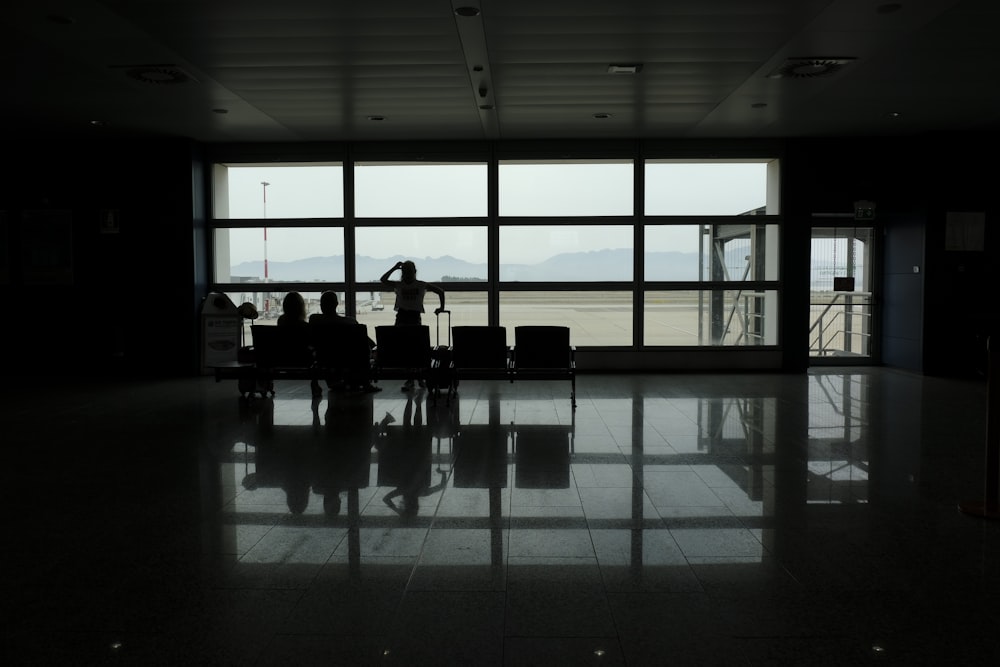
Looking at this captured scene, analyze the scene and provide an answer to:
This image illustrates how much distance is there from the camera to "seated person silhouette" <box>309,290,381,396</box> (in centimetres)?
795

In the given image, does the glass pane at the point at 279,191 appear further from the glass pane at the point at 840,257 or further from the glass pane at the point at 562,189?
the glass pane at the point at 840,257

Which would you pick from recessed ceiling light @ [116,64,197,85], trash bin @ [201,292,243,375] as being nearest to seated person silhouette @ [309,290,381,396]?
recessed ceiling light @ [116,64,197,85]

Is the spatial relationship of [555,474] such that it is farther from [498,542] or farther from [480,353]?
[480,353]

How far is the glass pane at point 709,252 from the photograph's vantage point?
11.4 meters

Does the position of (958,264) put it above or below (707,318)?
above

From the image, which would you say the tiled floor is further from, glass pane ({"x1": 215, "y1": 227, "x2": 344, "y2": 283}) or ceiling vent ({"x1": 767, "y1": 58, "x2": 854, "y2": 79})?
glass pane ({"x1": 215, "y1": 227, "x2": 344, "y2": 283})

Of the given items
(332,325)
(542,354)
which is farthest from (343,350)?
(542,354)

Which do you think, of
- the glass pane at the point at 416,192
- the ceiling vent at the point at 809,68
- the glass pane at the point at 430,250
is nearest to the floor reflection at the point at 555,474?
the ceiling vent at the point at 809,68

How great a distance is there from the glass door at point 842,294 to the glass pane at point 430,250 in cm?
533

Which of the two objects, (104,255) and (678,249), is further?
(678,249)

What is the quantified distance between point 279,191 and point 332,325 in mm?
4680

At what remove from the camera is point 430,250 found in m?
11.7

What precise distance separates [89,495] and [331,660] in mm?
2774

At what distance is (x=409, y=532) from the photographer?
3682 mm
